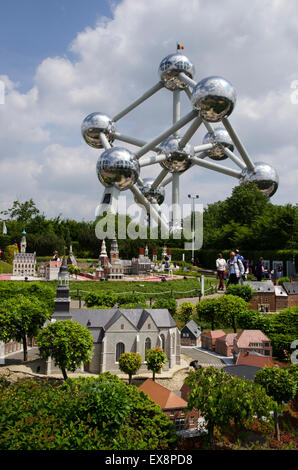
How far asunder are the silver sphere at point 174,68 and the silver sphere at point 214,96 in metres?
11.3

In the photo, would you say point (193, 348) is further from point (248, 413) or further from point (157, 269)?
point (157, 269)

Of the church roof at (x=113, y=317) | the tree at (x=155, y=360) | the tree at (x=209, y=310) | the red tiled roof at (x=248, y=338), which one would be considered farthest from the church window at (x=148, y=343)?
the tree at (x=209, y=310)

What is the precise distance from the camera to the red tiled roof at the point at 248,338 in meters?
18.4

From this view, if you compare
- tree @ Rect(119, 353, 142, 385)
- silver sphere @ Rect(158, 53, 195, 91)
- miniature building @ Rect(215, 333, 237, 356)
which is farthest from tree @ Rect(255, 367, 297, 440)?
silver sphere @ Rect(158, 53, 195, 91)

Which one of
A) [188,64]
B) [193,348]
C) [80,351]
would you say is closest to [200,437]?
[80,351]

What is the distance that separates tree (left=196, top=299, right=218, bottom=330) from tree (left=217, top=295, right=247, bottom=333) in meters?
0.24

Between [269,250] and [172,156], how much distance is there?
49.6 feet

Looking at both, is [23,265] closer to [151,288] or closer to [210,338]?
[151,288]

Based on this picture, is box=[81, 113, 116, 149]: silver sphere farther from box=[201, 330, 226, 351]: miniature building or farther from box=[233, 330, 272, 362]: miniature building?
box=[233, 330, 272, 362]: miniature building

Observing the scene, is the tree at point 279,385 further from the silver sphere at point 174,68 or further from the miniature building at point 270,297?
the silver sphere at point 174,68

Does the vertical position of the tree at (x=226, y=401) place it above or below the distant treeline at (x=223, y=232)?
below

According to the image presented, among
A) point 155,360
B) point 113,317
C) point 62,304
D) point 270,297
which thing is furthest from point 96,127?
point 155,360

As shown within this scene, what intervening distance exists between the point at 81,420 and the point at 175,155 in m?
34.7
